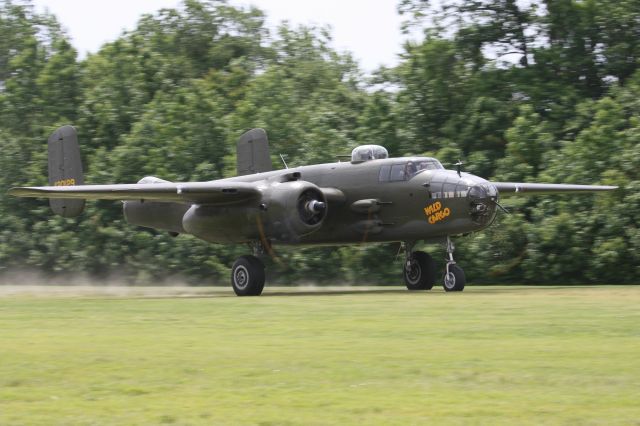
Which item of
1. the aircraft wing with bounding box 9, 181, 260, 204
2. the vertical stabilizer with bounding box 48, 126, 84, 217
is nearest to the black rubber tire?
the aircraft wing with bounding box 9, 181, 260, 204

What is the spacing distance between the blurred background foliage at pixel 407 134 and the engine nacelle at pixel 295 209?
284 inches

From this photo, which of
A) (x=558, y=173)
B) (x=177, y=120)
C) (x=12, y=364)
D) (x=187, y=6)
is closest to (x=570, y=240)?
(x=558, y=173)

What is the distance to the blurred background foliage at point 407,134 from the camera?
112 ft

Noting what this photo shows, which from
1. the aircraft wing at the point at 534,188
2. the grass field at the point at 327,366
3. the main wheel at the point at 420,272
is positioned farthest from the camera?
the aircraft wing at the point at 534,188

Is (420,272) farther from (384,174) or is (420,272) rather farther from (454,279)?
(384,174)

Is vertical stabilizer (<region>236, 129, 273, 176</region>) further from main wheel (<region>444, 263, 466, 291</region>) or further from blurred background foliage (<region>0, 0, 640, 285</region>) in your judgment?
main wheel (<region>444, 263, 466, 291</region>)

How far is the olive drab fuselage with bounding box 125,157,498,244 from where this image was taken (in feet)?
85.2

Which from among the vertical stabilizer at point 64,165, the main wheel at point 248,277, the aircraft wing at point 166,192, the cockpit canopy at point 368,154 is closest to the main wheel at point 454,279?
the cockpit canopy at point 368,154

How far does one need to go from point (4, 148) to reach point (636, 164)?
29169 millimetres

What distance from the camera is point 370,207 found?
27.6 metres

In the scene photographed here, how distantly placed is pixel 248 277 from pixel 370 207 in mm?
3503

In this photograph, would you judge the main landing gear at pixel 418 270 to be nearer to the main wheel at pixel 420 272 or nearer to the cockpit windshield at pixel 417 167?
the main wheel at pixel 420 272

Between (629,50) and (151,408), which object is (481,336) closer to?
(151,408)

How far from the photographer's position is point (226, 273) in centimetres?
3816
